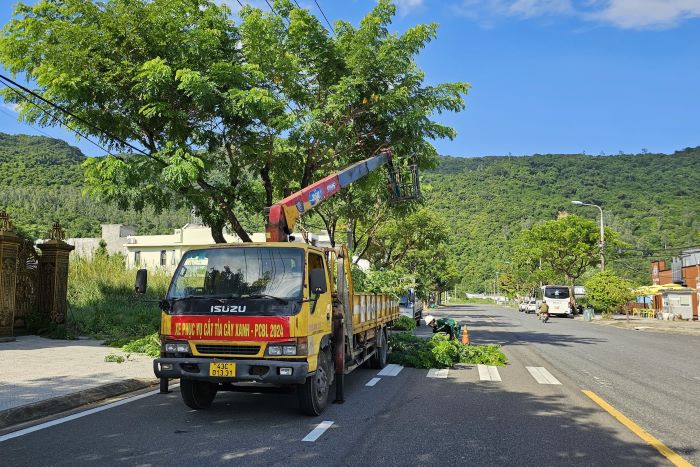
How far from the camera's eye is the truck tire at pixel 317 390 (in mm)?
7109

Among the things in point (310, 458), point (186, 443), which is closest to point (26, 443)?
point (186, 443)

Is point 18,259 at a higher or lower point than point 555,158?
lower

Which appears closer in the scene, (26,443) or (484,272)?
(26,443)

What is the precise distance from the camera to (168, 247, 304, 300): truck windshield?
7242 millimetres

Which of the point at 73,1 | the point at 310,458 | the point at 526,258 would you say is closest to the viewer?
the point at 310,458

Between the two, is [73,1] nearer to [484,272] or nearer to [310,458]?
[310,458]

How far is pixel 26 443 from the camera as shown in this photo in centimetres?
588

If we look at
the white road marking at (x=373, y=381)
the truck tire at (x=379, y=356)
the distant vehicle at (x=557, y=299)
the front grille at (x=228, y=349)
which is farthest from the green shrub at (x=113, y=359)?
the distant vehicle at (x=557, y=299)

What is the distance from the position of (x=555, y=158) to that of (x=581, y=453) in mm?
139926

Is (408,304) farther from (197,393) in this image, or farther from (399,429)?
(399,429)

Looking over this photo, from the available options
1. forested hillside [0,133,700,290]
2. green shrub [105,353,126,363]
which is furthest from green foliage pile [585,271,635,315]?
green shrub [105,353,126,363]

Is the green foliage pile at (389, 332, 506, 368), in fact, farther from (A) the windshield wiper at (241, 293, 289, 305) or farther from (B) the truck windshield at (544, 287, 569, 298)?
(B) the truck windshield at (544, 287, 569, 298)

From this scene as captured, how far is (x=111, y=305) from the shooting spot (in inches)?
778

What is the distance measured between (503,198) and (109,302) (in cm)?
10336
